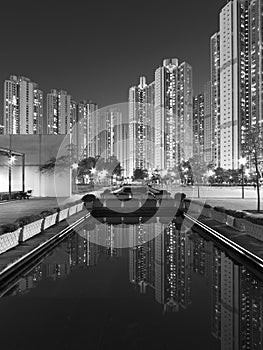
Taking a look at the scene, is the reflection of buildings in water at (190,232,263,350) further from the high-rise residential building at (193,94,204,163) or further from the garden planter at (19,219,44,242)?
the high-rise residential building at (193,94,204,163)

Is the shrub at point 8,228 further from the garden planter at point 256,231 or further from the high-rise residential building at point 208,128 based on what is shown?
the high-rise residential building at point 208,128

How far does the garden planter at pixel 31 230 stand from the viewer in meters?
13.1

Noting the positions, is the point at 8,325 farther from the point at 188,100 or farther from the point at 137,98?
the point at 188,100

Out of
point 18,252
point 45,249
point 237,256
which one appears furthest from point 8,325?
point 237,256

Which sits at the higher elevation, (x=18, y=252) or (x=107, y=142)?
(x=107, y=142)

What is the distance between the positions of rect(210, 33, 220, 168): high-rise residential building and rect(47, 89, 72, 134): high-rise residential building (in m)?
63.0

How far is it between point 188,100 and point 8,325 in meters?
159

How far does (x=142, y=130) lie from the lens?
5482 inches

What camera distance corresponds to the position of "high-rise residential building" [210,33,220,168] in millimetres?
147750

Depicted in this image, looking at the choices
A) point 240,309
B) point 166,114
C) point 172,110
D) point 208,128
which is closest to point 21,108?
point 166,114

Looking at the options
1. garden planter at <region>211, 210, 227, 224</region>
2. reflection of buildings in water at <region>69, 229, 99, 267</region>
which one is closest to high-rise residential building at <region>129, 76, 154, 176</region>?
garden planter at <region>211, 210, 227, 224</region>

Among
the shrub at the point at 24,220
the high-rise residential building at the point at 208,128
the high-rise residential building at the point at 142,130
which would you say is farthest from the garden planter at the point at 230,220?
the high-rise residential building at the point at 208,128

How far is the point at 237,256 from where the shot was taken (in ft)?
38.8

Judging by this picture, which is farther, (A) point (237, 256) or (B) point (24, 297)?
(A) point (237, 256)
